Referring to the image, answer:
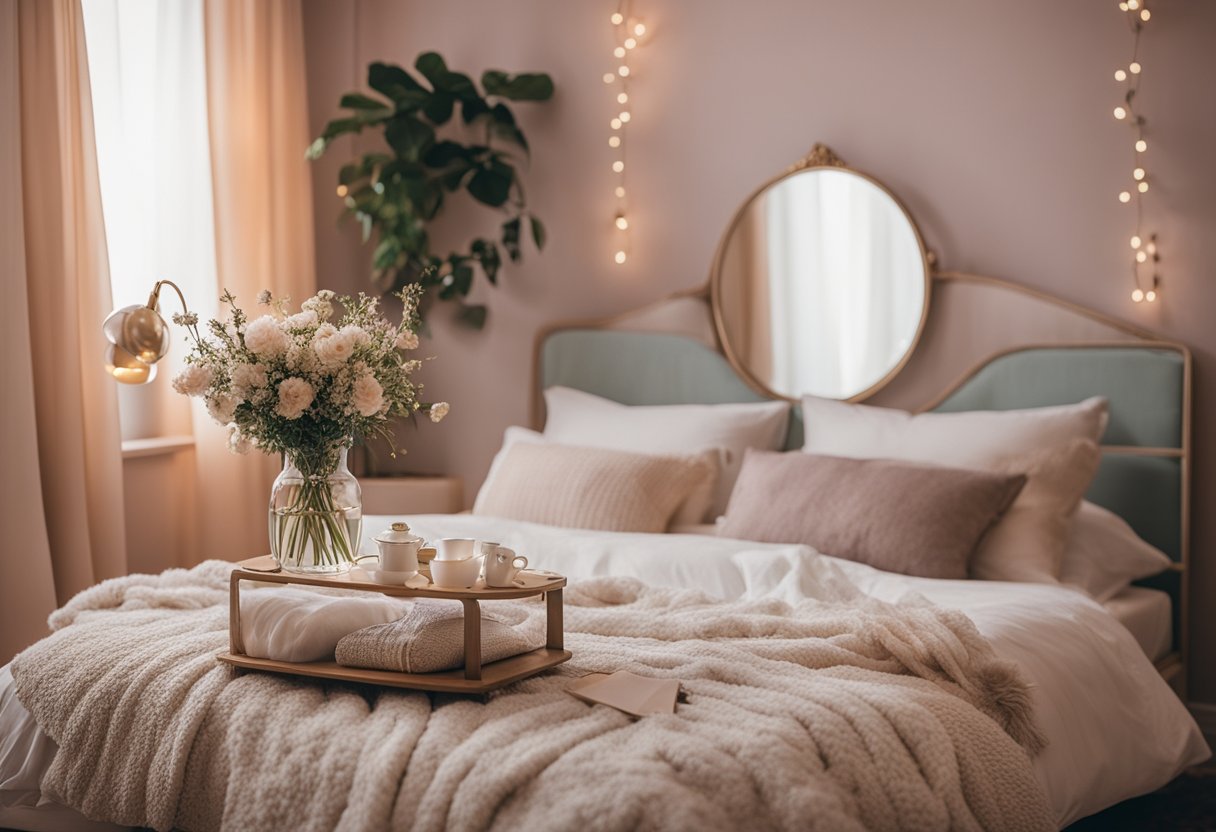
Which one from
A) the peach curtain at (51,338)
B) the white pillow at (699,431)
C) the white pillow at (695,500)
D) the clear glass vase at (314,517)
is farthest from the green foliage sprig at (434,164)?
the clear glass vase at (314,517)

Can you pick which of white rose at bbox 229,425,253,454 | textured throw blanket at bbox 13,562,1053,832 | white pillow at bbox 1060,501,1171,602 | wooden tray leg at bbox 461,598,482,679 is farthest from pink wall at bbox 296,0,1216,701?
wooden tray leg at bbox 461,598,482,679

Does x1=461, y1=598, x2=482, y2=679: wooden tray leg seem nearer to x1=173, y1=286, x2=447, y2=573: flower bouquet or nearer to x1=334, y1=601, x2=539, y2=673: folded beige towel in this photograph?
x1=334, y1=601, x2=539, y2=673: folded beige towel

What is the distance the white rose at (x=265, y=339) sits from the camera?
201 centimetres

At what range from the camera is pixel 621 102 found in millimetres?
4035

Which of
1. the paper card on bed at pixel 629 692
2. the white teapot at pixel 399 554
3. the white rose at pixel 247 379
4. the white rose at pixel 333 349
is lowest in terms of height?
the paper card on bed at pixel 629 692

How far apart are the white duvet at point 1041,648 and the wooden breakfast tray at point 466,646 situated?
45 centimetres

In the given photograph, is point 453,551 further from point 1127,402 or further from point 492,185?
point 492,185

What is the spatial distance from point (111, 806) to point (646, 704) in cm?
85

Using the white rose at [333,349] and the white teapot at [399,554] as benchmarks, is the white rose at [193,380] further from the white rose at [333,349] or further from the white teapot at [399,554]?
the white teapot at [399,554]

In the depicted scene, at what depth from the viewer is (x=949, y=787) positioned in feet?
5.61

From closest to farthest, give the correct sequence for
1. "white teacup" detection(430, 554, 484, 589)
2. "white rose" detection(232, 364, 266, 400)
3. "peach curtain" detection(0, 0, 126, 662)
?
"white teacup" detection(430, 554, 484, 589) < "white rose" detection(232, 364, 266, 400) < "peach curtain" detection(0, 0, 126, 662)

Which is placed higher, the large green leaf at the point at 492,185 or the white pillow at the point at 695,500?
the large green leaf at the point at 492,185

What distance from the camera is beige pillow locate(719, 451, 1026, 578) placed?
279 centimetres

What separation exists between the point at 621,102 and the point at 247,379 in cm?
234
